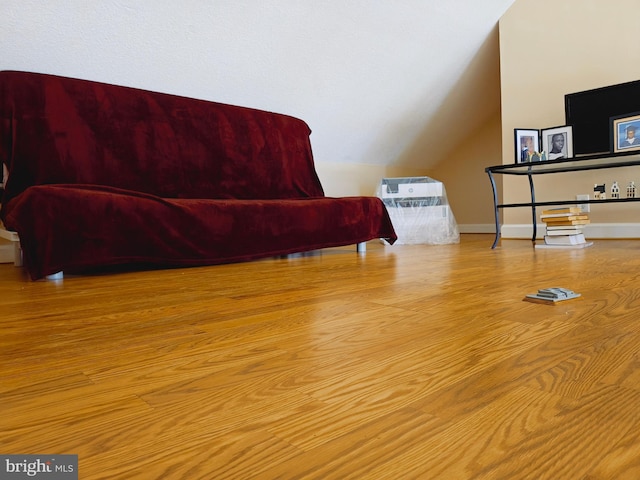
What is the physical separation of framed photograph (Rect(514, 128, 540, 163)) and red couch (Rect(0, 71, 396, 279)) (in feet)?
3.81

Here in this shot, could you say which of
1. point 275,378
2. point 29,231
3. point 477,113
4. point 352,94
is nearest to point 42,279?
point 29,231

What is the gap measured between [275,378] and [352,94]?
11.0ft

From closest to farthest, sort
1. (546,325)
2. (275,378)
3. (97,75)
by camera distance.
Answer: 1. (275,378)
2. (546,325)
3. (97,75)

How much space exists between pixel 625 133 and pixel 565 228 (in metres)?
0.70

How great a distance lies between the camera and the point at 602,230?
3463mm

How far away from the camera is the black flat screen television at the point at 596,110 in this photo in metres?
3.08

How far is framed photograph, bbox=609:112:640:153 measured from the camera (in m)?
2.85

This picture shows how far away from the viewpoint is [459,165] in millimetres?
5297

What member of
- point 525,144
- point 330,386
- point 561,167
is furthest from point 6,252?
point 561,167

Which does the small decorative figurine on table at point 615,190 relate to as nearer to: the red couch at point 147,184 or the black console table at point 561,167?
the black console table at point 561,167

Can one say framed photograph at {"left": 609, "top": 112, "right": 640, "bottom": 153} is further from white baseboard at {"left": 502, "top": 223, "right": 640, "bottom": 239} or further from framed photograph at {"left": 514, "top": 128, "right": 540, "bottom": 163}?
white baseboard at {"left": 502, "top": 223, "right": 640, "bottom": 239}

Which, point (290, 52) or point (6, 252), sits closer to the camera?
point (6, 252)

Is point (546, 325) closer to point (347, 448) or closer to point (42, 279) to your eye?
point (347, 448)

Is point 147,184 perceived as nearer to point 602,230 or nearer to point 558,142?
point 558,142
